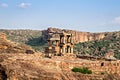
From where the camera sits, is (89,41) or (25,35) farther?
(25,35)

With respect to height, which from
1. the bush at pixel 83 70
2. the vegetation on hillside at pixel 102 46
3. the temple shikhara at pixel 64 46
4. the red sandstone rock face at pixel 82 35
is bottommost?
the vegetation on hillside at pixel 102 46

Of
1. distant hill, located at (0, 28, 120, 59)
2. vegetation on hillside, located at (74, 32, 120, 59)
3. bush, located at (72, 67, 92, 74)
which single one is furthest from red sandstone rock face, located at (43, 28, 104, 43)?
bush, located at (72, 67, 92, 74)

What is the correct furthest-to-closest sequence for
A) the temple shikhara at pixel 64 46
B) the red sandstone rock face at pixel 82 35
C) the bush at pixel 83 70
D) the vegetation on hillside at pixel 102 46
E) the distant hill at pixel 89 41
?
the red sandstone rock face at pixel 82 35, the distant hill at pixel 89 41, the vegetation on hillside at pixel 102 46, the temple shikhara at pixel 64 46, the bush at pixel 83 70

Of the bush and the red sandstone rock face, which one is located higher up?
the bush

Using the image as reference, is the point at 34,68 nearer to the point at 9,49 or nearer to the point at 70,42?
the point at 9,49

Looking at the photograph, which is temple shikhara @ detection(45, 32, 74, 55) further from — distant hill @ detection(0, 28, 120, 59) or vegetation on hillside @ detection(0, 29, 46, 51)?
vegetation on hillside @ detection(0, 29, 46, 51)

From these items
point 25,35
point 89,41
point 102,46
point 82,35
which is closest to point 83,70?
point 102,46

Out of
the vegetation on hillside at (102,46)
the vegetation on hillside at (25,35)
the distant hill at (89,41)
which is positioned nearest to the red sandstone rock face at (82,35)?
the distant hill at (89,41)

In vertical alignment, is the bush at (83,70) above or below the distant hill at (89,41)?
above

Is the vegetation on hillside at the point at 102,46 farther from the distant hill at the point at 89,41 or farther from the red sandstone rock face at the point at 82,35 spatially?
the red sandstone rock face at the point at 82,35

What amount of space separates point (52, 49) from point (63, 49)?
→ 9.85ft

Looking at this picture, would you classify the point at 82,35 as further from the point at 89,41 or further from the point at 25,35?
the point at 25,35

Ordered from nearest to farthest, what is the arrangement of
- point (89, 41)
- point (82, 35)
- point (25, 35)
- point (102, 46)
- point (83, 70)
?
point (83, 70), point (102, 46), point (89, 41), point (82, 35), point (25, 35)

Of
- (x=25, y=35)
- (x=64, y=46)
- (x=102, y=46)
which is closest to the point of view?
(x=64, y=46)
